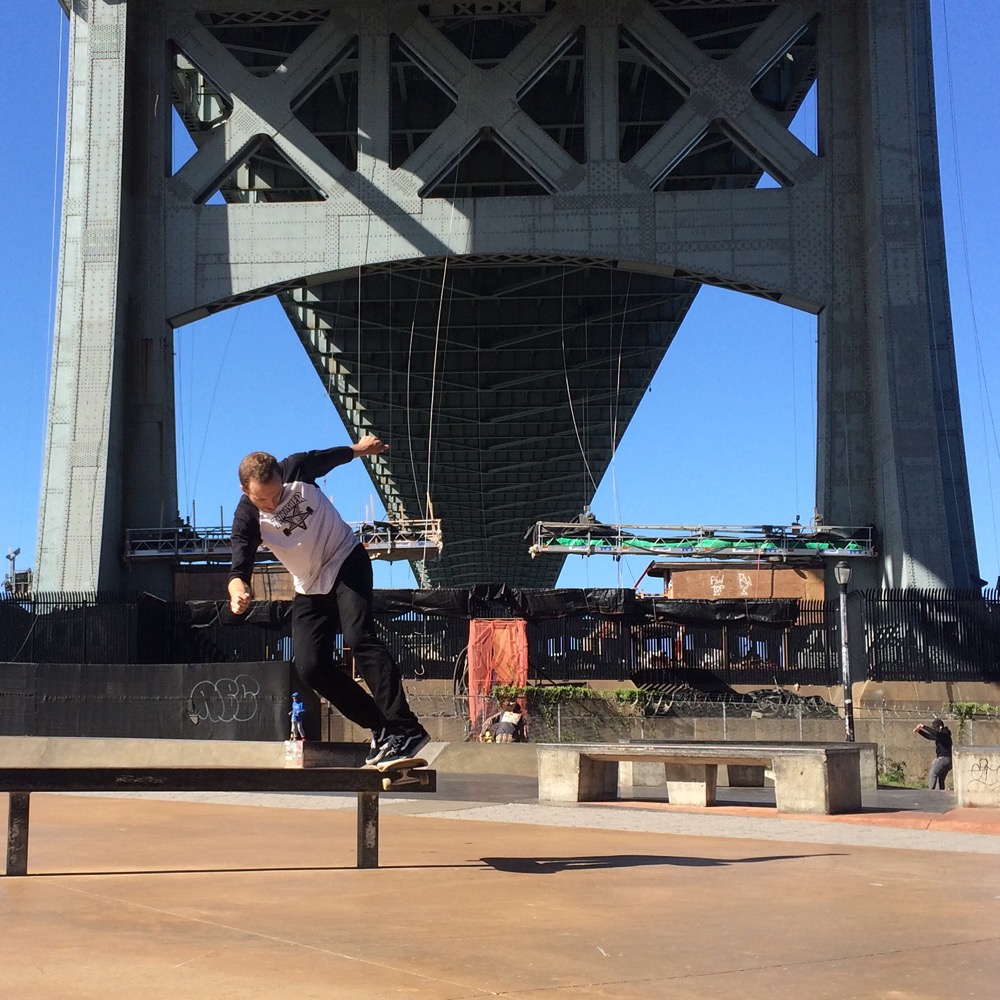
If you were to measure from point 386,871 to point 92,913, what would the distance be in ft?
6.65

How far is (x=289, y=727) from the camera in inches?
1138

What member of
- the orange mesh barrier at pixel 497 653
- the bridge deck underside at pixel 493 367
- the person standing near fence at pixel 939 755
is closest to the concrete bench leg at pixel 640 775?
the person standing near fence at pixel 939 755

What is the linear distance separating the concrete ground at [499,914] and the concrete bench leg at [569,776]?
13.8 feet

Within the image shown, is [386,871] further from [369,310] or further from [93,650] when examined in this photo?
[369,310]

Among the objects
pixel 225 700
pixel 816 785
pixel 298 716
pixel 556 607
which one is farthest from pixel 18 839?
pixel 556 607

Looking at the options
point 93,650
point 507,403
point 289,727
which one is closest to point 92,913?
point 289,727

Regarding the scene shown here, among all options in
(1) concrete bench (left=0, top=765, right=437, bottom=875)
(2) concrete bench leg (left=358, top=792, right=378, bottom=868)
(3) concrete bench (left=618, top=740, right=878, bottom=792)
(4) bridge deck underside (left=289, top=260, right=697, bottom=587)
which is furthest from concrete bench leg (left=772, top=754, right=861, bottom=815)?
(4) bridge deck underside (left=289, top=260, right=697, bottom=587)

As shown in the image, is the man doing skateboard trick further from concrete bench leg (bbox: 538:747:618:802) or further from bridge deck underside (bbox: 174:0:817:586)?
bridge deck underside (bbox: 174:0:817:586)

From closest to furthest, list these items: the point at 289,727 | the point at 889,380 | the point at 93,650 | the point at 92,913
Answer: the point at 92,913 → the point at 289,727 → the point at 93,650 → the point at 889,380

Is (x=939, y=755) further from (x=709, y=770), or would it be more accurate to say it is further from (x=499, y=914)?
(x=499, y=914)

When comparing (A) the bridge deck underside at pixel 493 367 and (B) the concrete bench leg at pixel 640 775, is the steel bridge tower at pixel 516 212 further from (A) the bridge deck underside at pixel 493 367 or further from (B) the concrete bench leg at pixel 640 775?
(B) the concrete bench leg at pixel 640 775

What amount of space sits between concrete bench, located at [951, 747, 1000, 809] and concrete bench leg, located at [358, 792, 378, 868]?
27.9 ft

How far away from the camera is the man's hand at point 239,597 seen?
6469 millimetres

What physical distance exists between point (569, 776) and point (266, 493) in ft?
28.2
